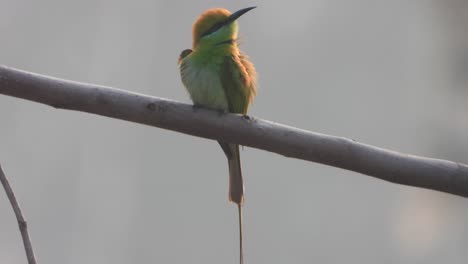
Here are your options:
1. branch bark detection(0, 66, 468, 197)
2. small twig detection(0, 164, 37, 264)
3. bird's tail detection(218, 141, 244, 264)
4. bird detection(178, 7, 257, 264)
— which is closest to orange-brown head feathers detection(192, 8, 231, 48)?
bird detection(178, 7, 257, 264)

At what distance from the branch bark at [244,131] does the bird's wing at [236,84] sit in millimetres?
425

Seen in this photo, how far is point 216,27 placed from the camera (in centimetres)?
164

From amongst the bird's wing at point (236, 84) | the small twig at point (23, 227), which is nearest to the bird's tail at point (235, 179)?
the bird's wing at point (236, 84)

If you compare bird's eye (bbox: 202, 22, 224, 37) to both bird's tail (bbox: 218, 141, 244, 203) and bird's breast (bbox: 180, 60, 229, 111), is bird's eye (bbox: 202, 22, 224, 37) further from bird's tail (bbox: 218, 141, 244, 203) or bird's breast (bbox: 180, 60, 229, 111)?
bird's tail (bbox: 218, 141, 244, 203)

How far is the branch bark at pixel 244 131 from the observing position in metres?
1.00

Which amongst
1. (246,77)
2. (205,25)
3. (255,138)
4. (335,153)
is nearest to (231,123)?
(255,138)

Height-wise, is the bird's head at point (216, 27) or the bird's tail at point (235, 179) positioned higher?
the bird's head at point (216, 27)

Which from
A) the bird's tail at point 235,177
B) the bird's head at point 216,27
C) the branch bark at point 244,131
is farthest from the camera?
the bird's head at point 216,27

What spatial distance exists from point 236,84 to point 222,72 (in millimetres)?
47

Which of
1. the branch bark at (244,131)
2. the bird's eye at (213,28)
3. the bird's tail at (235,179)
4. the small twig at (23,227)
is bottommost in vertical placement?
the bird's tail at (235,179)

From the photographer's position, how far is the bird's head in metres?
1.63

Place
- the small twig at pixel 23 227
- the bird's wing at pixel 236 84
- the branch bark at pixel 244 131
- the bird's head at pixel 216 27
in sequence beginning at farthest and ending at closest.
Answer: the bird's head at pixel 216 27 → the bird's wing at pixel 236 84 → the branch bark at pixel 244 131 → the small twig at pixel 23 227

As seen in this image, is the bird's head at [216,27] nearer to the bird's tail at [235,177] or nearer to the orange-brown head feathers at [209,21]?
the orange-brown head feathers at [209,21]

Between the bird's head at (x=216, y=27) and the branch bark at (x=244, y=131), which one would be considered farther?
the bird's head at (x=216, y=27)
